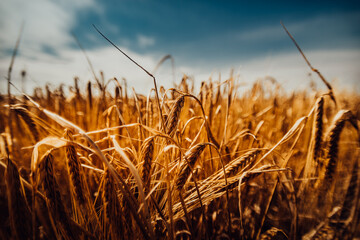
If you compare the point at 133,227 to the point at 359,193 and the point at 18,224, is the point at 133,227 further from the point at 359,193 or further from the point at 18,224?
the point at 359,193

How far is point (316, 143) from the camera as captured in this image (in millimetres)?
751

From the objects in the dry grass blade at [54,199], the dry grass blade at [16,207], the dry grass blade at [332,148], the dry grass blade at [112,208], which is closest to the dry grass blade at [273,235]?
the dry grass blade at [332,148]

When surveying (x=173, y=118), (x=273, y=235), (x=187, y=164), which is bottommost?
(x=273, y=235)

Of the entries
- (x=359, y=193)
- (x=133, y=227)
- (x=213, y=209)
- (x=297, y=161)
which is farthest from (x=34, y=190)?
(x=297, y=161)

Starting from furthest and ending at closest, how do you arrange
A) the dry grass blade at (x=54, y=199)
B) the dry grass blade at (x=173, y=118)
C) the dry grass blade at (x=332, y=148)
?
the dry grass blade at (x=332, y=148)
the dry grass blade at (x=173, y=118)
the dry grass blade at (x=54, y=199)

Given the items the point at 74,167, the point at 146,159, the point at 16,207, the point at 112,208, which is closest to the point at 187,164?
the point at 146,159

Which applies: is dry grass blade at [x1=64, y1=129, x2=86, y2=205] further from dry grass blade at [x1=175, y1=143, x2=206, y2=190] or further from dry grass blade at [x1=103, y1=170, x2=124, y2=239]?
dry grass blade at [x1=175, y1=143, x2=206, y2=190]

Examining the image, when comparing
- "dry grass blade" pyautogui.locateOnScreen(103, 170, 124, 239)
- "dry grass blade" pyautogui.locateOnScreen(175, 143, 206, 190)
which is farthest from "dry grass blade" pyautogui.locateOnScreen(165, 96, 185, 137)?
"dry grass blade" pyautogui.locateOnScreen(103, 170, 124, 239)

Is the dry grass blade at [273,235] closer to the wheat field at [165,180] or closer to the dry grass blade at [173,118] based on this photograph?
the wheat field at [165,180]

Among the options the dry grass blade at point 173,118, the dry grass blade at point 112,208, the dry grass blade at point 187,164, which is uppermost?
the dry grass blade at point 173,118

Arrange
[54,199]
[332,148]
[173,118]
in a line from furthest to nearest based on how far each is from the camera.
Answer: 1. [332,148]
2. [173,118]
3. [54,199]

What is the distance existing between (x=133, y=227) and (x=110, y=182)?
22 cm

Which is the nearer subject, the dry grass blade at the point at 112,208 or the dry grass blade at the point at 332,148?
the dry grass blade at the point at 112,208

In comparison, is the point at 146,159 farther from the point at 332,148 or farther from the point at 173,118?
the point at 332,148
